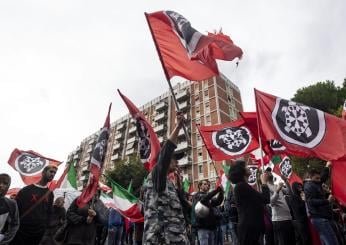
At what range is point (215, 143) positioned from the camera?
26.7 ft

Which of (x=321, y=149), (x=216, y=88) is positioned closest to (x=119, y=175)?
(x=216, y=88)

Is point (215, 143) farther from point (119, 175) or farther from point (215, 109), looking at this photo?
point (215, 109)

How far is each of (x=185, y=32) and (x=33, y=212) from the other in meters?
3.57

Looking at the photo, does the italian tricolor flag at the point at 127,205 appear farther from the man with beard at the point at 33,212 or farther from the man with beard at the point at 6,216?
the man with beard at the point at 6,216

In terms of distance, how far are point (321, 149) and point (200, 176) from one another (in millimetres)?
37100

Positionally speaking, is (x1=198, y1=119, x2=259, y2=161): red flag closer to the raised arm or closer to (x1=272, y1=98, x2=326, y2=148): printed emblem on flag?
(x1=272, y1=98, x2=326, y2=148): printed emblem on flag

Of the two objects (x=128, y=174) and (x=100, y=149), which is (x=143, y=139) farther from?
(x=128, y=174)

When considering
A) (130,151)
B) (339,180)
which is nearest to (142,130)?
(339,180)

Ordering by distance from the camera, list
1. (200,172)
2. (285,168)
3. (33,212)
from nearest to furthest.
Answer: (33,212), (285,168), (200,172)

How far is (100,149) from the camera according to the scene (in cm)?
595

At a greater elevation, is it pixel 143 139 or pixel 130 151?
pixel 130 151

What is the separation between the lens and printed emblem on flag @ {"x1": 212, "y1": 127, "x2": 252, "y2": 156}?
792 centimetres

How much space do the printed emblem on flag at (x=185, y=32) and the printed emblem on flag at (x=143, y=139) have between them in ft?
4.99

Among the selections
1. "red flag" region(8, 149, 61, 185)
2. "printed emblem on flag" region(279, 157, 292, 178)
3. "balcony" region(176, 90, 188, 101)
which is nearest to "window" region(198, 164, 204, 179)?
"balcony" region(176, 90, 188, 101)
